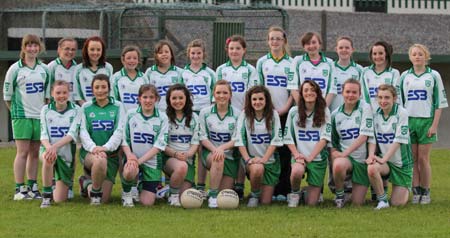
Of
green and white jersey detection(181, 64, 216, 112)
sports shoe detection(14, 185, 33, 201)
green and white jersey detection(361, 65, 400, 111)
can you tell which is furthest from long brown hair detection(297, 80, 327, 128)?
sports shoe detection(14, 185, 33, 201)

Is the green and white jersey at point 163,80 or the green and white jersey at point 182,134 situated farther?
the green and white jersey at point 163,80

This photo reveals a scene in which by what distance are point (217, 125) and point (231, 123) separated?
13cm

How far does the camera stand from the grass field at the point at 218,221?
962 centimetres

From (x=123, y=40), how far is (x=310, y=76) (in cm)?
722

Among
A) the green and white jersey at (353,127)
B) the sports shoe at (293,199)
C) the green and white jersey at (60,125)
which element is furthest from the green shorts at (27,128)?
the green and white jersey at (353,127)

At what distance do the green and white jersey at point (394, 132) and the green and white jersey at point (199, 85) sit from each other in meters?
1.65

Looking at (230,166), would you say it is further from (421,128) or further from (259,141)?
(421,128)

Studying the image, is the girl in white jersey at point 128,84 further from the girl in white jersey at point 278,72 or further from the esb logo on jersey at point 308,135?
the esb logo on jersey at point 308,135

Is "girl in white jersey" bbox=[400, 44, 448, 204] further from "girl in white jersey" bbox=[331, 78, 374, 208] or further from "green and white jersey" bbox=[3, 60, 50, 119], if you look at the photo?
"green and white jersey" bbox=[3, 60, 50, 119]

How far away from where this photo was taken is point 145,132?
37.2 ft

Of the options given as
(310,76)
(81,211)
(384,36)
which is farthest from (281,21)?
(81,211)

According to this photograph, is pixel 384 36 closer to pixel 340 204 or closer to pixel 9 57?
pixel 9 57

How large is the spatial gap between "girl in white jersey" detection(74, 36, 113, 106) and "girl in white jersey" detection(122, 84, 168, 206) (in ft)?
2.13

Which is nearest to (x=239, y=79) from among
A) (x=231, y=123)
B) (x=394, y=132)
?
(x=231, y=123)
